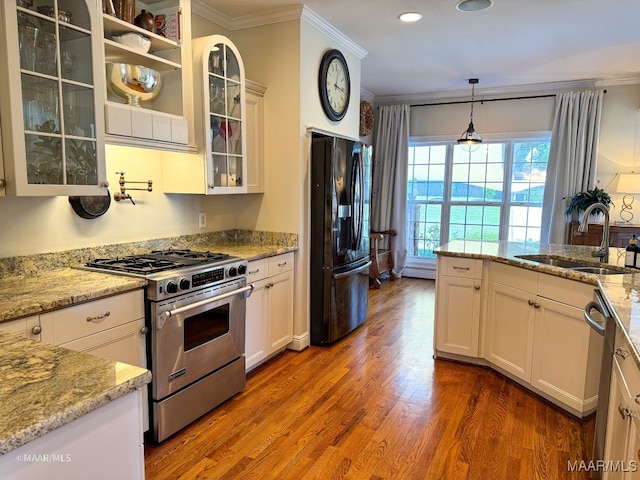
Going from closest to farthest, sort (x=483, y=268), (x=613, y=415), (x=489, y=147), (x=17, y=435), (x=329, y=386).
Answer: (x=17, y=435) → (x=613, y=415) → (x=329, y=386) → (x=483, y=268) → (x=489, y=147)

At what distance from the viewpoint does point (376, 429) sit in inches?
95.4

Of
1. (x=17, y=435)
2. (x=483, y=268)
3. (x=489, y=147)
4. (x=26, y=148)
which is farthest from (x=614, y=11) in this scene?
(x=17, y=435)

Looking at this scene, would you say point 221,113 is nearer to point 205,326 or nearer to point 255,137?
point 255,137

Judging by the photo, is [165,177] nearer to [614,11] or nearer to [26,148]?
[26,148]

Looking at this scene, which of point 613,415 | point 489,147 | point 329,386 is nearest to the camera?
point 613,415

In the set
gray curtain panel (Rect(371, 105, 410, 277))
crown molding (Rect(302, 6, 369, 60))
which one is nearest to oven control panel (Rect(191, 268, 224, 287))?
crown molding (Rect(302, 6, 369, 60))

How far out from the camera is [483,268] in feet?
10.3

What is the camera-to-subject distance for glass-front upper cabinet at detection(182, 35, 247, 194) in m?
2.73

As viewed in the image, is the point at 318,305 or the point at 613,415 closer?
the point at 613,415

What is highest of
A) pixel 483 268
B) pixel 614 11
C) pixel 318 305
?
pixel 614 11

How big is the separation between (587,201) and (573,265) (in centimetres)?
248

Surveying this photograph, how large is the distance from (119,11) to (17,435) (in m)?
2.23

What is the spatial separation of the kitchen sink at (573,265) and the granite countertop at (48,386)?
103 inches

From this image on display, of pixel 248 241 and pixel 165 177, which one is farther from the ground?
pixel 165 177
